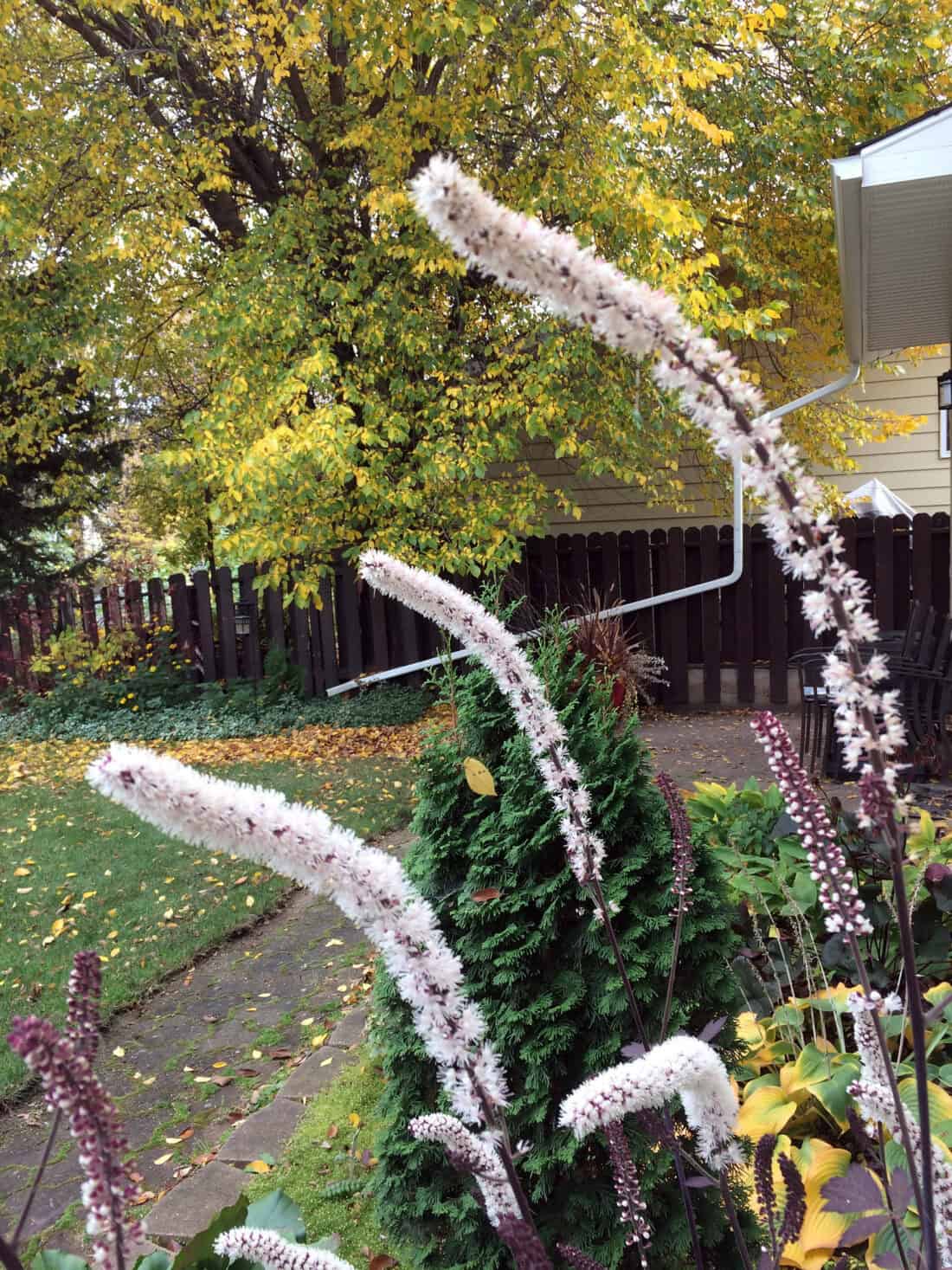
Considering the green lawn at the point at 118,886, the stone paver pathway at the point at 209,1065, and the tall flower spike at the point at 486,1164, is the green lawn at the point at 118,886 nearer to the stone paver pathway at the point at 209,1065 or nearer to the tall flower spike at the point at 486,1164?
the stone paver pathway at the point at 209,1065

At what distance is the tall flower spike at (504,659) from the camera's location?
1157 mm

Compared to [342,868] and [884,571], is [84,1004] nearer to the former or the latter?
[342,868]

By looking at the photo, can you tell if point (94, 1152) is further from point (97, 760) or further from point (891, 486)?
point (891, 486)

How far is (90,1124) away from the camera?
1.87 feet

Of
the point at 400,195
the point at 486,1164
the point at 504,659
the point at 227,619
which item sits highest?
the point at 400,195

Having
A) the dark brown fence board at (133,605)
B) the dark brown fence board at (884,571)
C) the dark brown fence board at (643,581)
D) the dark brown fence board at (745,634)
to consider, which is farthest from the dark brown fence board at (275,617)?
the dark brown fence board at (884,571)

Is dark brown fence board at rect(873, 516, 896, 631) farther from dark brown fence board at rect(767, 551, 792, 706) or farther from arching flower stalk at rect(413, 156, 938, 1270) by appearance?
arching flower stalk at rect(413, 156, 938, 1270)

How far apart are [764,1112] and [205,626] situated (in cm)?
982

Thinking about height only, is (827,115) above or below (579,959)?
above

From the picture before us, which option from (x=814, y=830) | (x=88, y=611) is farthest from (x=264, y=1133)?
(x=88, y=611)

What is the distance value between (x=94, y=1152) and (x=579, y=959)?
1.60m

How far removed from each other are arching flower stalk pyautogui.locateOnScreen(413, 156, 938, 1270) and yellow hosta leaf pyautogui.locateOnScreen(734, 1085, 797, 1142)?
5.05 feet

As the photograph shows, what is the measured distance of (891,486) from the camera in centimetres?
1268

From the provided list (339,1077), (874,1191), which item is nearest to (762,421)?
(874,1191)
